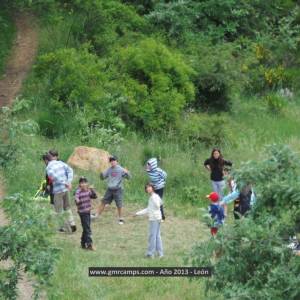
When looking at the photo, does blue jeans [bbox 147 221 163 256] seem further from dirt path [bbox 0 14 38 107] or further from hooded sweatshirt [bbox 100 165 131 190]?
dirt path [bbox 0 14 38 107]

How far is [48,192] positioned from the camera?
17094 mm

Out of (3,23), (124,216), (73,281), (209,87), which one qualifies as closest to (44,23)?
(3,23)

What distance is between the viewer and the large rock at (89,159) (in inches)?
768

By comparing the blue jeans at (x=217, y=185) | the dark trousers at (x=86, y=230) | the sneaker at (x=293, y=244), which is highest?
the sneaker at (x=293, y=244)

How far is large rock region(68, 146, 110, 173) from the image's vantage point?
19.5 m

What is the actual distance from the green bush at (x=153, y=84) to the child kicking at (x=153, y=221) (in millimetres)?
7932

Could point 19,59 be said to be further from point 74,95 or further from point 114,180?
point 114,180

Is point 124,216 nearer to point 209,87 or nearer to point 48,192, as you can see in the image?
point 48,192

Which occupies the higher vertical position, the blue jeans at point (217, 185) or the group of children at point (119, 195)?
the group of children at point (119, 195)

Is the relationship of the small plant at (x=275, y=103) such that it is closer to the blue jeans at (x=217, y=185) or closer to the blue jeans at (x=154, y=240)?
the blue jeans at (x=217, y=185)

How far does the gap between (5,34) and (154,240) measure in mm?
15149

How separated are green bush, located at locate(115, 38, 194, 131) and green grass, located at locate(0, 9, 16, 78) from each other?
4578 millimetres

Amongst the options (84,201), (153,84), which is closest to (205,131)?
(153,84)

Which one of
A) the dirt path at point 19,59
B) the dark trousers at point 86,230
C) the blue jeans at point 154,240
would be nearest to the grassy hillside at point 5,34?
the dirt path at point 19,59
